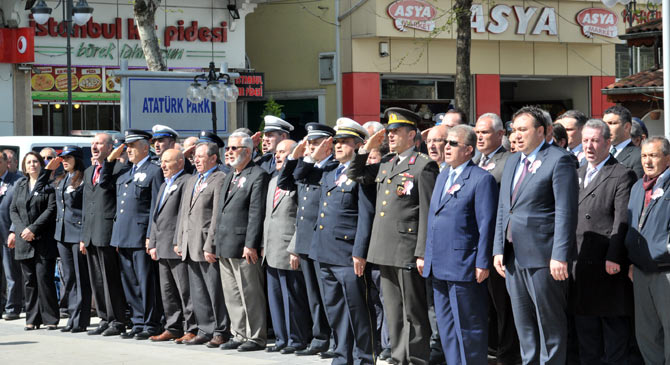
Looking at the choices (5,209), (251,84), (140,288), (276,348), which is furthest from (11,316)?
(251,84)

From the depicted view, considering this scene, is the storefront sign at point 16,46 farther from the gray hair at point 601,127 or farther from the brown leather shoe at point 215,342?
the gray hair at point 601,127

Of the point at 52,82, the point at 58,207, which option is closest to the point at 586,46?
the point at 52,82

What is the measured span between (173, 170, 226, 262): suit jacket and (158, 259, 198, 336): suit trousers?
0.80ft

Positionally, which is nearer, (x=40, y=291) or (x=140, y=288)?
(x=140, y=288)

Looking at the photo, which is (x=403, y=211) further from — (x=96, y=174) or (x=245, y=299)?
(x=96, y=174)

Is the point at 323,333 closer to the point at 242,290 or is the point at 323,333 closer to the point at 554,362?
the point at 242,290

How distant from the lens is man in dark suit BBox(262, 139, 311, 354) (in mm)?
10664

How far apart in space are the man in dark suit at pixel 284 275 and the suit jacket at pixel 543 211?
291 cm

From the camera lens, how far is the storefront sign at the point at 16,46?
2591cm

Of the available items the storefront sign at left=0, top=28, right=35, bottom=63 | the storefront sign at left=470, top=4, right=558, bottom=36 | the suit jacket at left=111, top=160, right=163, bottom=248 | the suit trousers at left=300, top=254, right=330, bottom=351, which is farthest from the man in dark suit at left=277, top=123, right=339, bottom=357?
the storefront sign at left=470, top=4, right=558, bottom=36

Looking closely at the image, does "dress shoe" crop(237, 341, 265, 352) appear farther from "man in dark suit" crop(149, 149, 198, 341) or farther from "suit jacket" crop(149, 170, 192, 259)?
"suit jacket" crop(149, 170, 192, 259)

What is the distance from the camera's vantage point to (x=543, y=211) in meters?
8.12

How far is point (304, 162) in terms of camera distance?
10211mm

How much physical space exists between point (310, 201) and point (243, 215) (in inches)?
38.3
